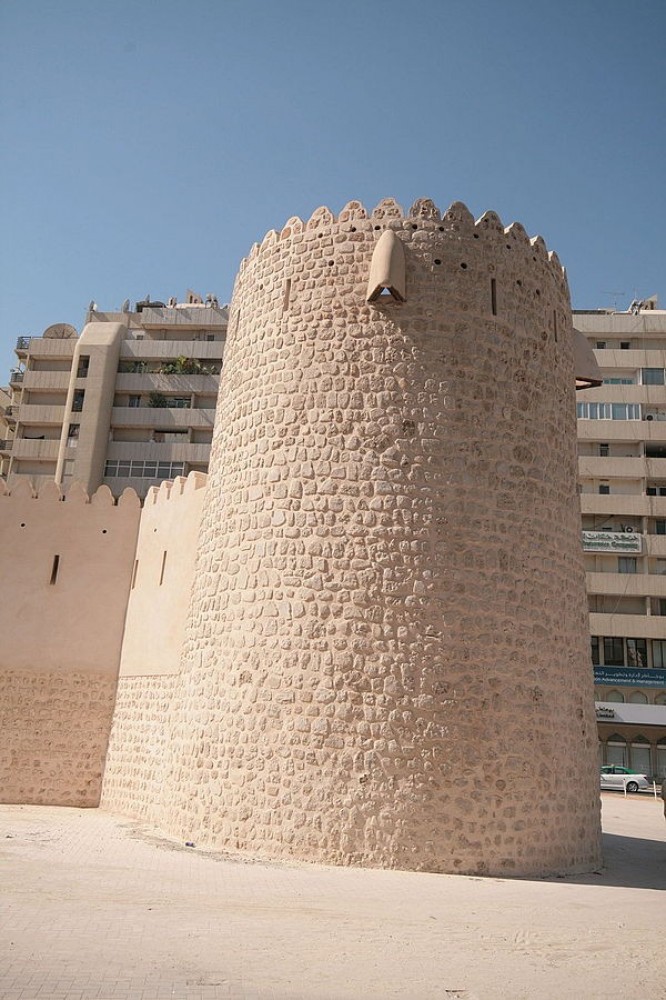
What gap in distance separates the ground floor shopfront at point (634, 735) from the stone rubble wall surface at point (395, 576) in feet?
81.4

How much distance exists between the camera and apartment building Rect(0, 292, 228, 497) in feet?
Answer: 125

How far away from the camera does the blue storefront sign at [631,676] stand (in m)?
33.0

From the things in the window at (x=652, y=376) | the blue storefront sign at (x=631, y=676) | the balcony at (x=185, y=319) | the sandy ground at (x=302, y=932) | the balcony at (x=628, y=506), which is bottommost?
the sandy ground at (x=302, y=932)

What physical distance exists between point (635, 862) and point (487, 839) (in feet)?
10.0

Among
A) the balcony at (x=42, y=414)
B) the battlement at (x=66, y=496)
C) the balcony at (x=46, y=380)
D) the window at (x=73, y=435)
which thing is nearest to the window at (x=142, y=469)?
the window at (x=73, y=435)

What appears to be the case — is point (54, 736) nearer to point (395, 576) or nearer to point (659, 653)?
point (395, 576)

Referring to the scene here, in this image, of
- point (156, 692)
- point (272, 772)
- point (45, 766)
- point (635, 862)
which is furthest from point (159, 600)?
point (635, 862)

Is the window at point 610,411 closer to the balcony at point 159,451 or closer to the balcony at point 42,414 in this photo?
the balcony at point 159,451

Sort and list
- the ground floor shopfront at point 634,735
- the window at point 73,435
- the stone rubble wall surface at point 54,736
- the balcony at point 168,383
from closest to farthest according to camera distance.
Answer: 1. the stone rubble wall surface at point 54,736
2. the ground floor shopfront at point 634,735
3. the window at point 73,435
4. the balcony at point 168,383

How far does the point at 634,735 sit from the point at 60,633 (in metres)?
26.1

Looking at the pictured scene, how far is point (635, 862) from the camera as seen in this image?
31.7ft

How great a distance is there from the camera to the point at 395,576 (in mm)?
8133

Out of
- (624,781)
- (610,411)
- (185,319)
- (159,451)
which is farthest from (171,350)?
(624,781)

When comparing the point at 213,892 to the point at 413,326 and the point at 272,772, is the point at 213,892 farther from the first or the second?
the point at 413,326
